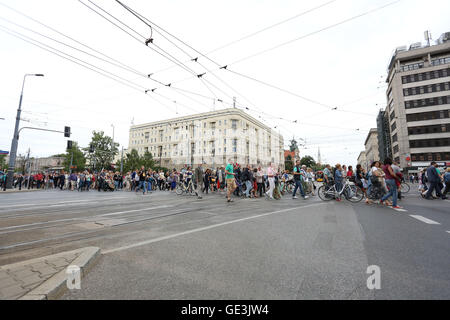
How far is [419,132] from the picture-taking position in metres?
48.4

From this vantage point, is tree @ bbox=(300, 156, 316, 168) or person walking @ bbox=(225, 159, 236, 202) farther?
tree @ bbox=(300, 156, 316, 168)

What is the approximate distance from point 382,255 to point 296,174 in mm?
9204

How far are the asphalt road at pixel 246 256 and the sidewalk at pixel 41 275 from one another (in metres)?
0.15

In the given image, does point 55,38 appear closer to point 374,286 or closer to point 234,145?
point 374,286

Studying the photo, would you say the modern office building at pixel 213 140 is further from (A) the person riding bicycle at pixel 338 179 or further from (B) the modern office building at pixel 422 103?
(A) the person riding bicycle at pixel 338 179

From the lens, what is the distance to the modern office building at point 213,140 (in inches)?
2569

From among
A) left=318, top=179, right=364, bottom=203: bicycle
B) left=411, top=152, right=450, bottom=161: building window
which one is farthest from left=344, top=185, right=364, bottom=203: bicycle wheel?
left=411, top=152, right=450, bottom=161: building window

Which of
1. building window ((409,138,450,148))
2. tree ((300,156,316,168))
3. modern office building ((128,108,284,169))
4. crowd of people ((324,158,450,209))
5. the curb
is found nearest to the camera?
the curb

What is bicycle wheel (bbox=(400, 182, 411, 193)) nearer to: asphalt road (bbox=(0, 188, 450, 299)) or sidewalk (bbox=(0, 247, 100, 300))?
asphalt road (bbox=(0, 188, 450, 299))

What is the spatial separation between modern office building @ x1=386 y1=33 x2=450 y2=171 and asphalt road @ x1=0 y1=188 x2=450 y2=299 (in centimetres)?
5663

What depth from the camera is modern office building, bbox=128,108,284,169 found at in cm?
6525

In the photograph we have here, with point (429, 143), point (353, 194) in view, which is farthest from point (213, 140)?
point (353, 194)

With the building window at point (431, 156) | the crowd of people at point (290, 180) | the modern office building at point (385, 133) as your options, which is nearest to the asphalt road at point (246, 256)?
the crowd of people at point (290, 180)

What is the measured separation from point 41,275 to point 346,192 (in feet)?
38.7
